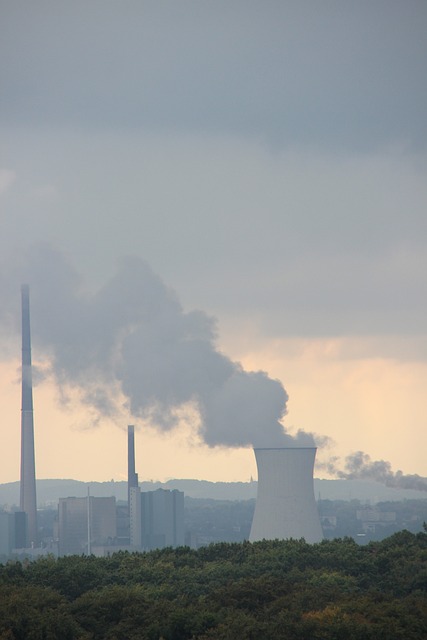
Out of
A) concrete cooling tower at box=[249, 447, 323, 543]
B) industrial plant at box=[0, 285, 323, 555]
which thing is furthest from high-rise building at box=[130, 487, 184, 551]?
concrete cooling tower at box=[249, 447, 323, 543]

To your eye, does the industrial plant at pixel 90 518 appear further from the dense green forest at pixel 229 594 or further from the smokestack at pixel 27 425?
the dense green forest at pixel 229 594

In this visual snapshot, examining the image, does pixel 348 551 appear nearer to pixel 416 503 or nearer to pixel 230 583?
pixel 230 583

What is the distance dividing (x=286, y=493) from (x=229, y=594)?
2436 centimetres

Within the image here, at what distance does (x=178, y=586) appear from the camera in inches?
1081

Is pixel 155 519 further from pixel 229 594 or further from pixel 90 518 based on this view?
pixel 229 594

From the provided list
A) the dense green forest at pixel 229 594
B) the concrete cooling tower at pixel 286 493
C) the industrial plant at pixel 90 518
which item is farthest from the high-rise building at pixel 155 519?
the dense green forest at pixel 229 594

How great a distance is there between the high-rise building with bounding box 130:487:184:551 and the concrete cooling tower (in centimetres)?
5820

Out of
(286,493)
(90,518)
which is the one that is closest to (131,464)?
(90,518)

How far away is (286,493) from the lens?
49.4 meters

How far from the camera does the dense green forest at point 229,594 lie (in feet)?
73.1

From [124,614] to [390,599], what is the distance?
17.0 feet

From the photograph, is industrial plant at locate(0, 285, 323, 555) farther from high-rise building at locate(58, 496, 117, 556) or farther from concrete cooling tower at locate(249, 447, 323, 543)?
concrete cooling tower at locate(249, 447, 323, 543)

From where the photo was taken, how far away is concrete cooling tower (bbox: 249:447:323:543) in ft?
162

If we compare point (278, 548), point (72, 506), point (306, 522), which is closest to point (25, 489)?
point (72, 506)
